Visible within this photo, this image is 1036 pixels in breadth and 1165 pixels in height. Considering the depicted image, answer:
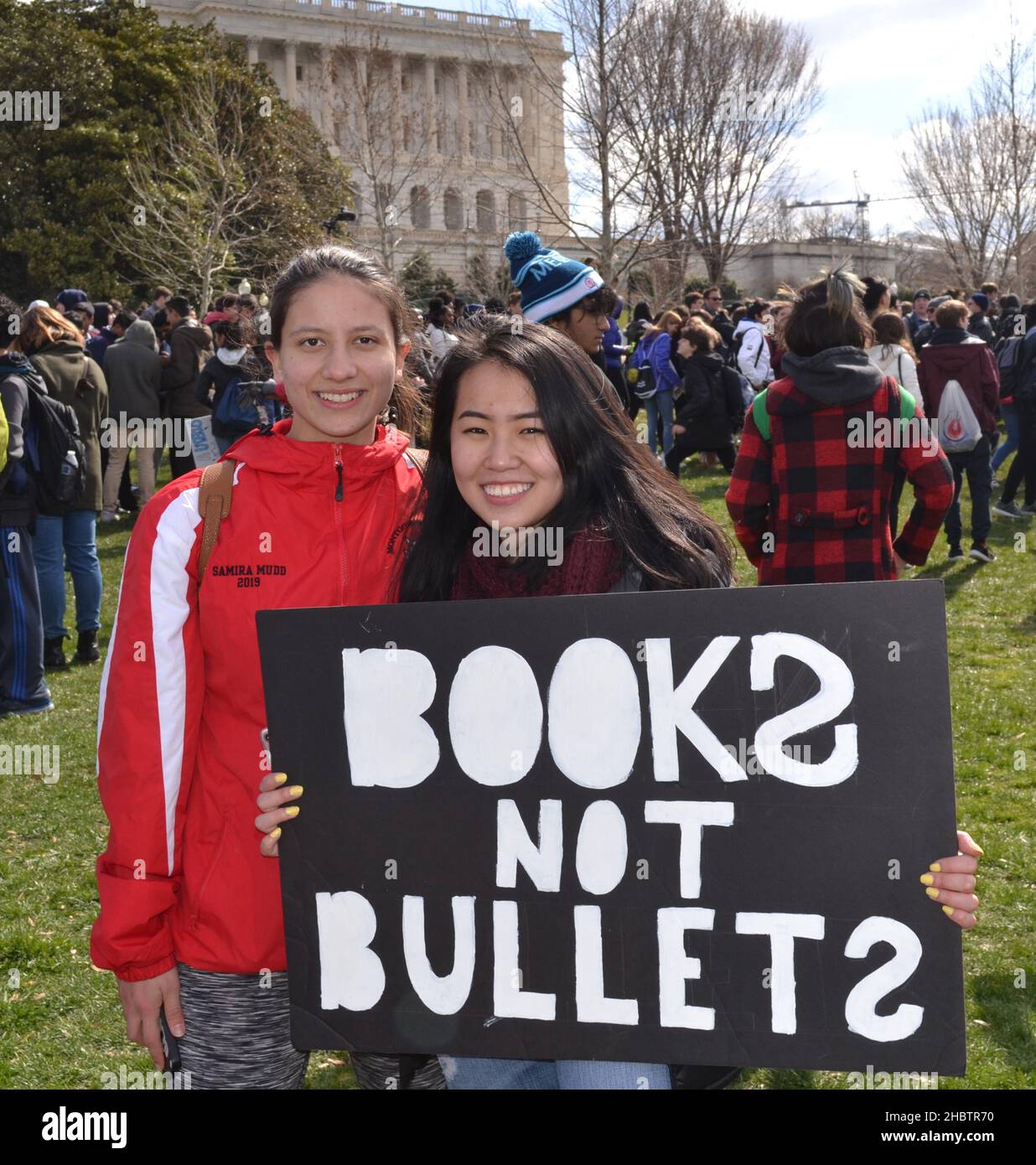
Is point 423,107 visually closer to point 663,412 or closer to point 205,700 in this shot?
point 663,412

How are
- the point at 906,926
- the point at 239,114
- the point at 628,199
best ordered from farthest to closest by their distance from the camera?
the point at 239,114 < the point at 628,199 < the point at 906,926

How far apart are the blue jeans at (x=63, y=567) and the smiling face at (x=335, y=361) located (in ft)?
19.2

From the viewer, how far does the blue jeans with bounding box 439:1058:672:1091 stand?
6.86 feet

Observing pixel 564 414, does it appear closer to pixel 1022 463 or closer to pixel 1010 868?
pixel 1010 868

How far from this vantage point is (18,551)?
23.6ft

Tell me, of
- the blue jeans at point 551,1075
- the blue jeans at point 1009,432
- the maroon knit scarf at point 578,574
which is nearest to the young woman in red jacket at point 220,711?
the maroon knit scarf at point 578,574

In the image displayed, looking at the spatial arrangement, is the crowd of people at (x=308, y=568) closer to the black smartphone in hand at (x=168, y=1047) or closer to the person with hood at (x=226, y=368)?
the black smartphone in hand at (x=168, y=1047)

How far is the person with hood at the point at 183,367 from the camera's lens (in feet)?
41.7

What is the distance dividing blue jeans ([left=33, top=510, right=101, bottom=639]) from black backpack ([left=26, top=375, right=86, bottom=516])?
397 millimetres

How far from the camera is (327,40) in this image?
63406mm

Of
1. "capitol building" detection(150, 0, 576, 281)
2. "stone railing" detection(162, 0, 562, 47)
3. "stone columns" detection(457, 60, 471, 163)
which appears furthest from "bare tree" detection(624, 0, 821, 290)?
"stone railing" detection(162, 0, 562, 47)

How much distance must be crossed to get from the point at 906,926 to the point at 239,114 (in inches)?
1204
